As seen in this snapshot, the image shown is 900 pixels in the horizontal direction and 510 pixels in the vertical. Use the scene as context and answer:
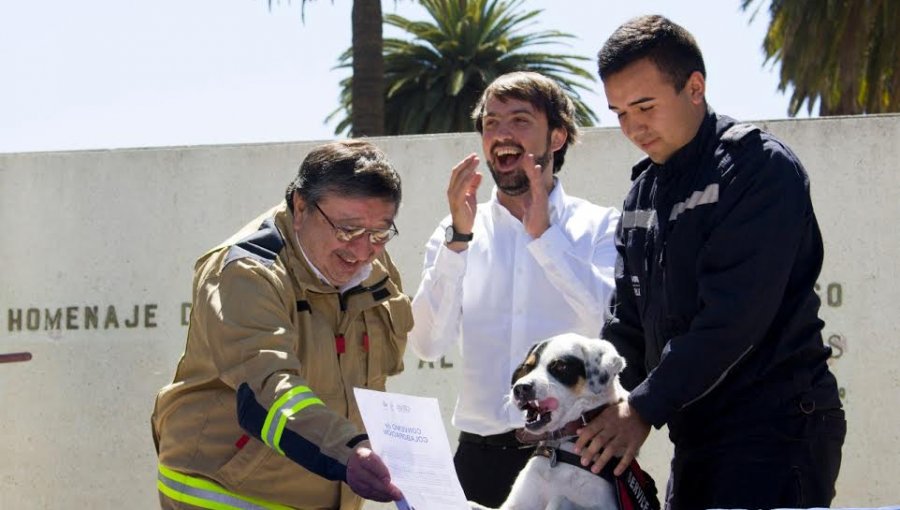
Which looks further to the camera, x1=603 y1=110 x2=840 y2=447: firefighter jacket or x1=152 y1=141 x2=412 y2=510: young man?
x1=152 y1=141 x2=412 y2=510: young man

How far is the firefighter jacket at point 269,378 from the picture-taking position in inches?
108

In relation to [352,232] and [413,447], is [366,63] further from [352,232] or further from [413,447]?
[413,447]

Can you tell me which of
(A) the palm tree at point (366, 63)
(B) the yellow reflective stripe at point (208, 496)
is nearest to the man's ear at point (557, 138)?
(B) the yellow reflective stripe at point (208, 496)

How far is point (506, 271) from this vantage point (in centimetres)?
404

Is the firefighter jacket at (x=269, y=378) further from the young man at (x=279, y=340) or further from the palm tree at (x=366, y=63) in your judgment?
the palm tree at (x=366, y=63)

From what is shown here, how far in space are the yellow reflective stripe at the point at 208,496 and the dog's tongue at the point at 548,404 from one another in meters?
0.64

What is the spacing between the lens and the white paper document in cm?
253

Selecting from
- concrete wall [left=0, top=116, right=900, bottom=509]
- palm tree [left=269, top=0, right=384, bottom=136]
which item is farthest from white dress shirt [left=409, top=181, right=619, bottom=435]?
palm tree [left=269, top=0, right=384, bottom=136]

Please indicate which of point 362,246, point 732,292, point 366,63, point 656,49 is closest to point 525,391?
point 362,246

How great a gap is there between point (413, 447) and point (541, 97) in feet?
5.69

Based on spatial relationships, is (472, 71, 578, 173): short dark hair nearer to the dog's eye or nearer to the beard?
the beard

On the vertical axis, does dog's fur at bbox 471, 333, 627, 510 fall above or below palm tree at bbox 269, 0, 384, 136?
below

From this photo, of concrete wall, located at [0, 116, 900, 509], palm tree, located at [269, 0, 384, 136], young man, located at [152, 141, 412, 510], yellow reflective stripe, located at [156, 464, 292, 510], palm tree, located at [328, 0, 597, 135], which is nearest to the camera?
young man, located at [152, 141, 412, 510]

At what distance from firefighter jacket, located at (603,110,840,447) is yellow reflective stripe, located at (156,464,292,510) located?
90cm
